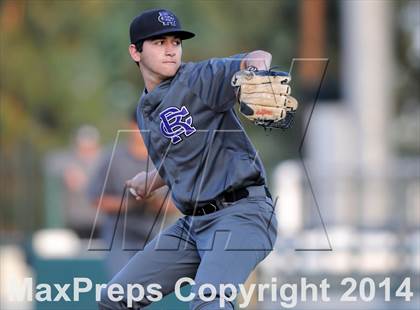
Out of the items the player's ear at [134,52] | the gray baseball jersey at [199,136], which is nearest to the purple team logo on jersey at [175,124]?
the gray baseball jersey at [199,136]

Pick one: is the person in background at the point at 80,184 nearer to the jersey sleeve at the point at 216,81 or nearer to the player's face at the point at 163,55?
the player's face at the point at 163,55

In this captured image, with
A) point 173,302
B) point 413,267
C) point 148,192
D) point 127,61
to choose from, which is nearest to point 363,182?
point 413,267

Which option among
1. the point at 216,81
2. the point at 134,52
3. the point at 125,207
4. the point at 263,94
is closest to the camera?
the point at 263,94

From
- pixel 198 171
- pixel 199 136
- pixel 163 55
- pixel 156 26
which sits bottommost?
pixel 198 171

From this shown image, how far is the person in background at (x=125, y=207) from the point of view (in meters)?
11.8

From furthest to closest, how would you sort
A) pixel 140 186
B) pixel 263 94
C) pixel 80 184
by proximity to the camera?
pixel 80 184
pixel 140 186
pixel 263 94

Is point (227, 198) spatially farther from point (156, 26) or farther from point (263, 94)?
point (156, 26)

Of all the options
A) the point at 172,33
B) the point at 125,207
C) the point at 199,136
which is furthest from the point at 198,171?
the point at 125,207

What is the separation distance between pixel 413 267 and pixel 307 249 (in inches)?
45.9

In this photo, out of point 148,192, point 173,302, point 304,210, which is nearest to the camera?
point 148,192

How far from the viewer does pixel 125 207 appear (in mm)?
11734

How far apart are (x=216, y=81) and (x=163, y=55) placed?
424 mm

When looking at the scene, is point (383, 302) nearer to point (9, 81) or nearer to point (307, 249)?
point (307, 249)

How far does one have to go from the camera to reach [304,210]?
50.2ft
